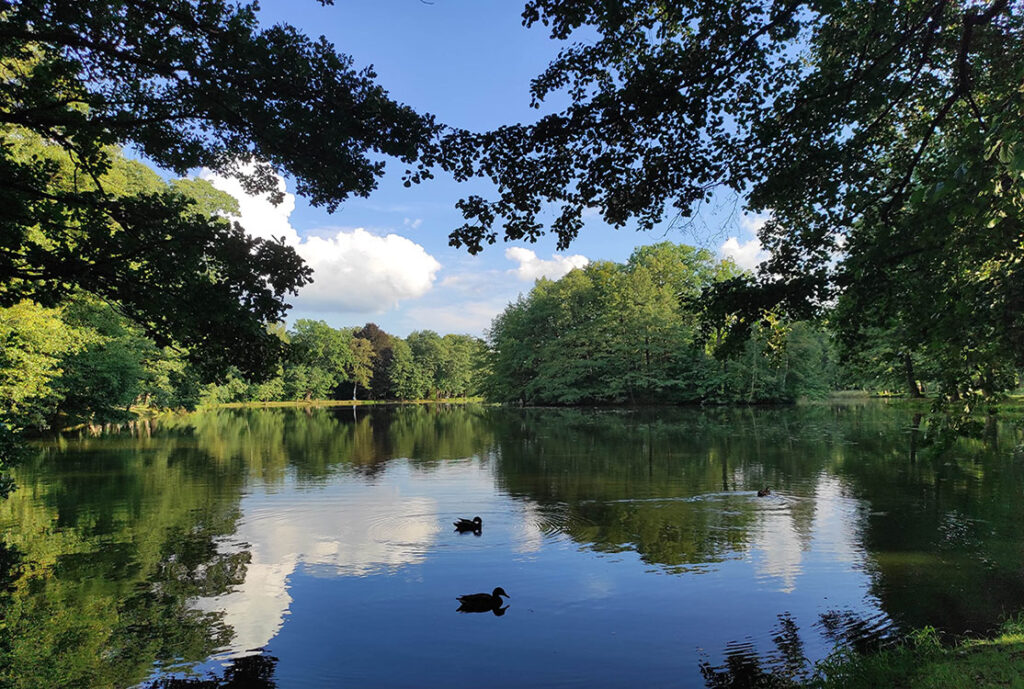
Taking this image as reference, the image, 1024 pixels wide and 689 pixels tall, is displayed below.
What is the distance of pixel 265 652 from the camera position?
23.9 feet

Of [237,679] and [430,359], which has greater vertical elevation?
[430,359]

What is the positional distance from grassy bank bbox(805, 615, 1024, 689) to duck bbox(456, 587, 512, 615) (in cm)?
412

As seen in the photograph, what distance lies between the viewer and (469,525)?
12695 millimetres

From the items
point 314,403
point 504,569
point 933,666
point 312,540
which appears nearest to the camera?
point 933,666

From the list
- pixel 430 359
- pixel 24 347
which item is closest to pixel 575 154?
pixel 24 347

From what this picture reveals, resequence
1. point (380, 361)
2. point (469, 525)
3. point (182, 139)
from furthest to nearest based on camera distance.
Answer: point (380, 361)
point (469, 525)
point (182, 139)

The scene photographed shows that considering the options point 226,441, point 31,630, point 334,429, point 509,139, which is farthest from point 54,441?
point 509,139

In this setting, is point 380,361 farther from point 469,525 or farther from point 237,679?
point 237,679

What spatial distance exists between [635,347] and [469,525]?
48.3 metres

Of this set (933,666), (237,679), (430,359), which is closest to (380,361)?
(430,359)

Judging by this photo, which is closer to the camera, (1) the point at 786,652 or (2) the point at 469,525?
(1) the point at 786,652

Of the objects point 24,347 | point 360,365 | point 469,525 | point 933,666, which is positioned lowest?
point 469,525

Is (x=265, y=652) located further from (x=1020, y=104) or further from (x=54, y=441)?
(x=54, y=441)

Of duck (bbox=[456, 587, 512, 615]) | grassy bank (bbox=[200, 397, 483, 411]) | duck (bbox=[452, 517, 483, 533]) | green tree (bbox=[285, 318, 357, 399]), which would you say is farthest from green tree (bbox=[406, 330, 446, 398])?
duck (bbox=[456, 587, 512, 615])
